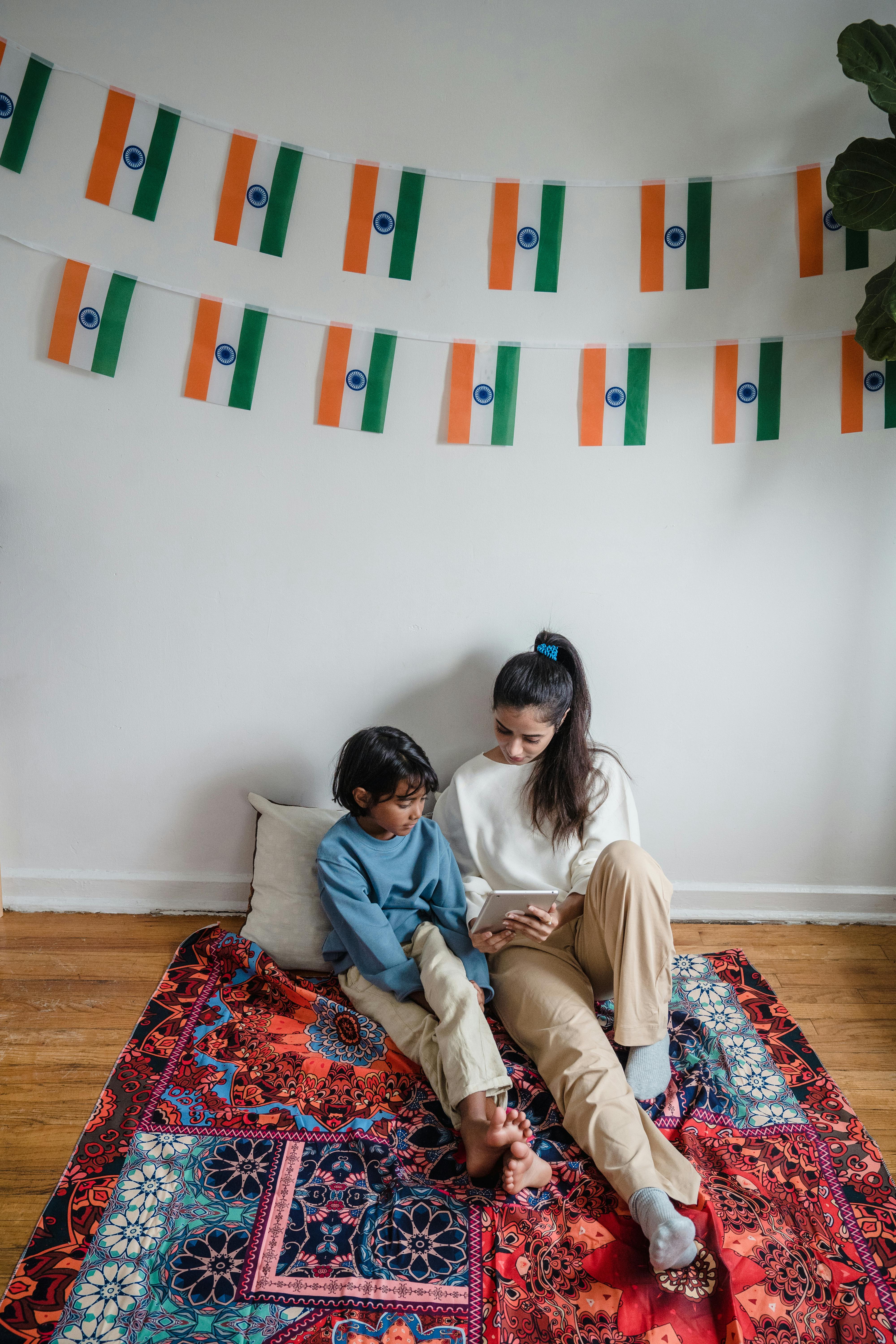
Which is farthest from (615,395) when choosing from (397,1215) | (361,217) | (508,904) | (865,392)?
(397,1215)

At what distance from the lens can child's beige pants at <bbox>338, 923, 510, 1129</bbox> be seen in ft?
5.01

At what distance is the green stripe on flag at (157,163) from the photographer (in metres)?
1.79

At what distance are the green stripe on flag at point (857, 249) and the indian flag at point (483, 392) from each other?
0.75 meters

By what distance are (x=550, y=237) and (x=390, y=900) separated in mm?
1500

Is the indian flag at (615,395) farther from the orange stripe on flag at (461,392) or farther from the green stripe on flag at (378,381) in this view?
the green stripe on flag at (378,381)

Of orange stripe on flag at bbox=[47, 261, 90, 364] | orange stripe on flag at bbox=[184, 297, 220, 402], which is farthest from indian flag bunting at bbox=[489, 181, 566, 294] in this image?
orange stripe on flag at bbox=[47, 261, 90, 364]

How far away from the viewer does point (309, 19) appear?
5.79ft

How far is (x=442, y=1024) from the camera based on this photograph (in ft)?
5.27

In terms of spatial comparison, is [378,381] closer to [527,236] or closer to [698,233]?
[527,236]

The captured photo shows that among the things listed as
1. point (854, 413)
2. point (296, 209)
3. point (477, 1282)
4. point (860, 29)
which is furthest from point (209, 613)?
point (860, 29)

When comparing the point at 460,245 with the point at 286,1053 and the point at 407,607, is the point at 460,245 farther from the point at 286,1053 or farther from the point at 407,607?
the point at 286,1053

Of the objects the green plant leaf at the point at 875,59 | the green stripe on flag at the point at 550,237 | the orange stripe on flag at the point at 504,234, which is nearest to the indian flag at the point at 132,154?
the orange stripe on flag at the point at 504,234

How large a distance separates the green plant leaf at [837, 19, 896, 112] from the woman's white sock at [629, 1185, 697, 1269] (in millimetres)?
1904

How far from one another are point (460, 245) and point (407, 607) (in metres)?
0.82
